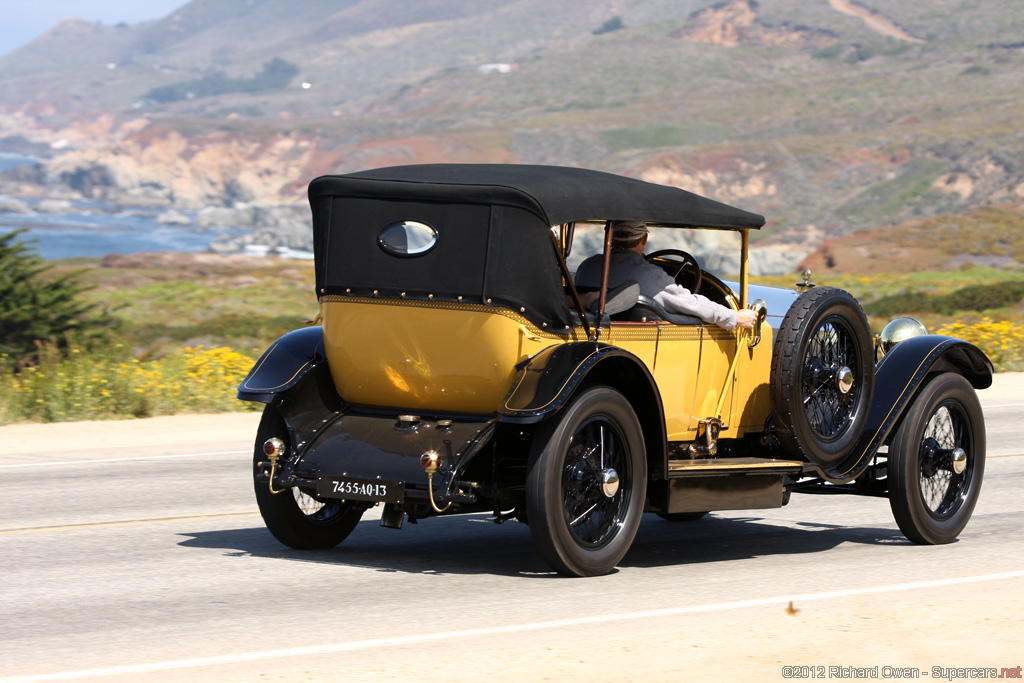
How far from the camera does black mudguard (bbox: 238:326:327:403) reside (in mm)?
6859

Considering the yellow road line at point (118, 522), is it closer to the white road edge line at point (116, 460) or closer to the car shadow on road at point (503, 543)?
the car shadow on road at point (503, 543)

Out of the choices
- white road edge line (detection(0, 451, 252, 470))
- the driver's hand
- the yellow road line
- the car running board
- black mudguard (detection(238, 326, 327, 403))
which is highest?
the driver's hand

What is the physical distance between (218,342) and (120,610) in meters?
28.2

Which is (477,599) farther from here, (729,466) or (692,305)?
(692,305)

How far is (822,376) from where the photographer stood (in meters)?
7.45

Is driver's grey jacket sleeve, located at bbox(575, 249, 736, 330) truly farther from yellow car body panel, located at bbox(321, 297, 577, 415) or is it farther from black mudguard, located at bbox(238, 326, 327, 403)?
black mudguard, located at bbox(238, 326, 327, 403)

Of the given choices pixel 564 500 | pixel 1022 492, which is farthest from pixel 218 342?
pixel 564 500

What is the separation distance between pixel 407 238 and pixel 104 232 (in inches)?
5931

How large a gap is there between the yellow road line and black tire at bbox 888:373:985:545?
13.6 ft

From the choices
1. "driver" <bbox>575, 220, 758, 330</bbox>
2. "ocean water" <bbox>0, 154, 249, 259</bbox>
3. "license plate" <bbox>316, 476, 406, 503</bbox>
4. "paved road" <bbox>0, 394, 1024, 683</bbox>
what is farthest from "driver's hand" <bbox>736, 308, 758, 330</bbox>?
"ocean water" <bbox>0, 154, 249, 259</bbox>

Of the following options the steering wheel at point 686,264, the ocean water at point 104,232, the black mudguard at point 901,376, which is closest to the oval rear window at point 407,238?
the steering wheel at point 686,264

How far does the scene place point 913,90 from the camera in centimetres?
15975

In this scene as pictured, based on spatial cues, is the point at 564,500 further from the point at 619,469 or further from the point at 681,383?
the point at 681,383

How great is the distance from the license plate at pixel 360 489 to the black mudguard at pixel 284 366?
0.66 m
